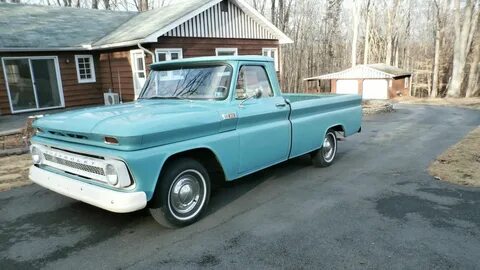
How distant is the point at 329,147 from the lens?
22.7 ft

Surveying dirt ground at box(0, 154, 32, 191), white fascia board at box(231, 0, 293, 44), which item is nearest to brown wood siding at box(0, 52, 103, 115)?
white fascia board at box(231, 0, 293, 44)

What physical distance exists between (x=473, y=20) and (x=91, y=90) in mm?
29610

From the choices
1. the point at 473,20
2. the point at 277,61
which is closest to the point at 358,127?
the point at 277,61

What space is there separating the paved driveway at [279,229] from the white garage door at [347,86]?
81.2ft

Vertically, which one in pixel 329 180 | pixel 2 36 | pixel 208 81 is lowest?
pixel 329 180

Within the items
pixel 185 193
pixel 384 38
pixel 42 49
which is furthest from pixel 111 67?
pixel 384 38

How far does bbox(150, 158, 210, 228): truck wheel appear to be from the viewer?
3.99 meters

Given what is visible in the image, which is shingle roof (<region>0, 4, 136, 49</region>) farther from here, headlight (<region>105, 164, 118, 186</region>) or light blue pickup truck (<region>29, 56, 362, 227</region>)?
headlight (<region>105, 164, 118, 186</region>)

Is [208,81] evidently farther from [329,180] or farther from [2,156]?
[2,156]

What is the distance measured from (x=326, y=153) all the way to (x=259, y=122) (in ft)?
7.58

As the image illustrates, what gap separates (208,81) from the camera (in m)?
5.00

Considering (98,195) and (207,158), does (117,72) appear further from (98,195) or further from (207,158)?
(98,195)

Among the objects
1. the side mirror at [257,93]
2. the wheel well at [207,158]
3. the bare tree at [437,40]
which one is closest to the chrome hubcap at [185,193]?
the wheel well at [207,158]

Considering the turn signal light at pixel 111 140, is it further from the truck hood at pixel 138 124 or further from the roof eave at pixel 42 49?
the roof eave at pixel 42 49
